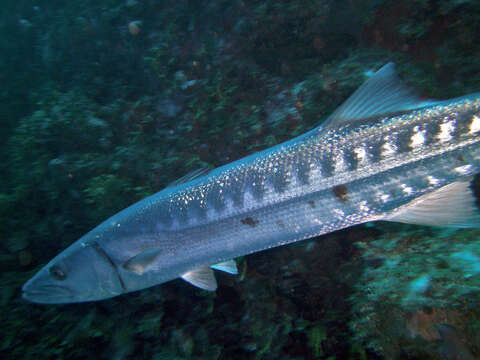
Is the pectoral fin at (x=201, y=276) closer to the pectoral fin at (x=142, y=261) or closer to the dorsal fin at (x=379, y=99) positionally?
the pectoral fin at (x=142, y=261)

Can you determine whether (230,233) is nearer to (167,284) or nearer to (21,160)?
(167,284)

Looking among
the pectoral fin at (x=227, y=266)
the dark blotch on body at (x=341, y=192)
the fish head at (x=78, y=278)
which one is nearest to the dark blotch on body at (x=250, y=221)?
the pectoral fin at (x=227, y=266)

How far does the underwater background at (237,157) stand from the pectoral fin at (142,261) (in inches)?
46.6

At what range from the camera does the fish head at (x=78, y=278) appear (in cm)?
233

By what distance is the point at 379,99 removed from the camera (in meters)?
1.77

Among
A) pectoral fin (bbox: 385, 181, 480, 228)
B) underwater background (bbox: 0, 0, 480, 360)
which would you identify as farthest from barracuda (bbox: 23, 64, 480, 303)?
underwater background (bbox: 0, 0, 480, 360)

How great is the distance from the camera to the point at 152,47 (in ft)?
20.6

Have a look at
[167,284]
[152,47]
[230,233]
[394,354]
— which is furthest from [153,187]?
[152,47]

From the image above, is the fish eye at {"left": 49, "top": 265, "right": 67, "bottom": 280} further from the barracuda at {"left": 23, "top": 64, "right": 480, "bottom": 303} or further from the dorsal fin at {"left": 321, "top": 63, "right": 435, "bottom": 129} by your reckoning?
the dorsal fin at {"left": 321, "top": 63, "right": 435, "bottom": 129}

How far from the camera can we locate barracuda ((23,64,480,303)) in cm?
172

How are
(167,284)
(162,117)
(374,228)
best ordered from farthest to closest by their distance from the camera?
1. (162,117)
2. (167,284)
3. (374,228)

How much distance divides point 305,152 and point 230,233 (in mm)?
A: 916

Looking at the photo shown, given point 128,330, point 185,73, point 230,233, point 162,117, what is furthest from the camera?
point 185,73

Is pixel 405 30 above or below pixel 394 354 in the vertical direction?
above
